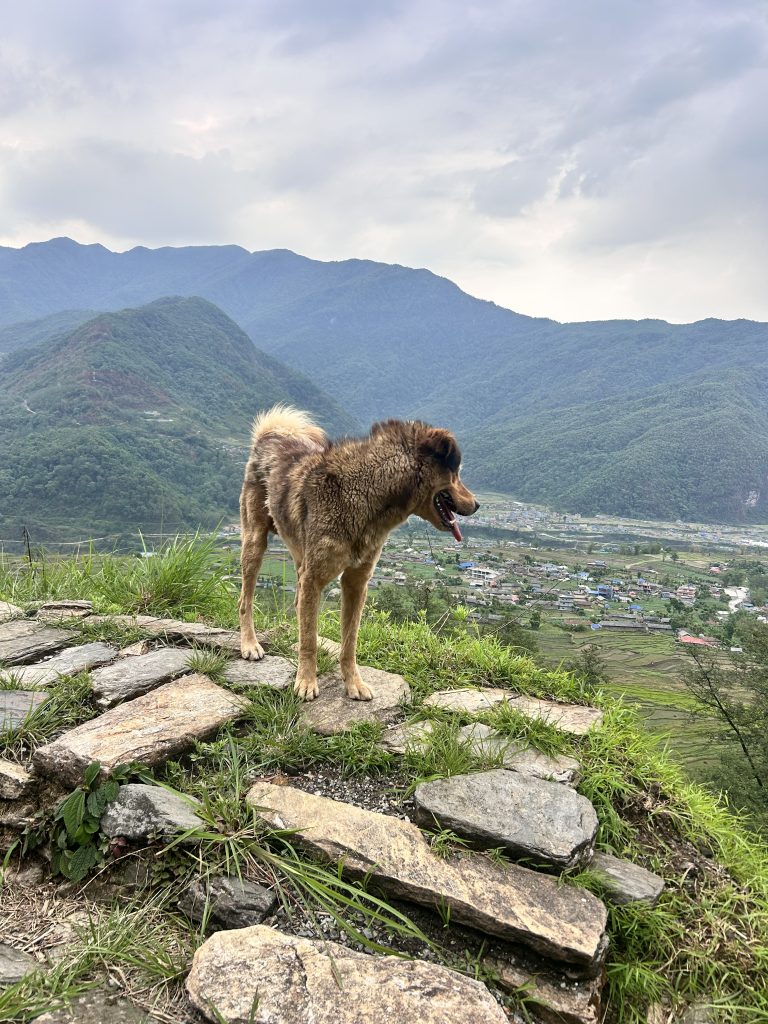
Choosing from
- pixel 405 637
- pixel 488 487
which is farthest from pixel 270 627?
pixel 488 487

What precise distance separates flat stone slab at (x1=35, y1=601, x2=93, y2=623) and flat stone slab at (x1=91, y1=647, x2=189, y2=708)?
1261 mm

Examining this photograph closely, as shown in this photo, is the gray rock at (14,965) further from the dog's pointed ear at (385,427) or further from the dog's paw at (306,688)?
the dog's pointed ear at (385,427)

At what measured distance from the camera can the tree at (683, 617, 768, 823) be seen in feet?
41.6

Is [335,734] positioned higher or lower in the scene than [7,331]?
lower

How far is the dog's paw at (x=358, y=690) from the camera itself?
13.6ft

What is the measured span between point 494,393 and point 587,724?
6770 inches

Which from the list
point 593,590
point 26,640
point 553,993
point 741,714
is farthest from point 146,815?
point 593,590

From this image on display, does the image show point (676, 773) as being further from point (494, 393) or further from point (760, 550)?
point (494, 393)

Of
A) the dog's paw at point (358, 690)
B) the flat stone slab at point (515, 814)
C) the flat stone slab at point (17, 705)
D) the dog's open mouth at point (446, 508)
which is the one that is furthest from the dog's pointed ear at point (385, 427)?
the flat stone slab at point (17, 705)

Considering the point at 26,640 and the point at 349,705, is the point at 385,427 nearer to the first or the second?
the point at 349,705

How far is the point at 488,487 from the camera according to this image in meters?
105

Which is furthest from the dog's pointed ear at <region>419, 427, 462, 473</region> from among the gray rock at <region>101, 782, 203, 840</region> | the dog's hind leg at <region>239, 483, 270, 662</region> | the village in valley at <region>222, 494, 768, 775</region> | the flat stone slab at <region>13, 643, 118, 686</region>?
the flat stone slab at <region>13, 643, 118, 686</region>

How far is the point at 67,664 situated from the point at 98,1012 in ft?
8.93

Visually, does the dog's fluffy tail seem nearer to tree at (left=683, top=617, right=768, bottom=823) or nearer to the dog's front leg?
the dog's front leg
